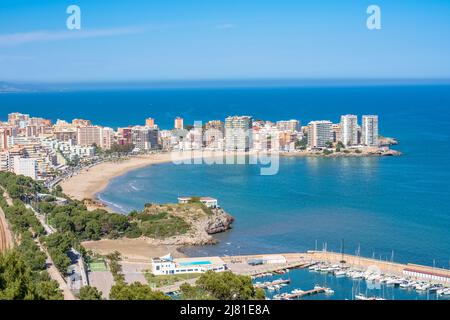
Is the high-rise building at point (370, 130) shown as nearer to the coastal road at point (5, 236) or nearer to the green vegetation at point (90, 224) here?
the green vegetation at point (90, 224)

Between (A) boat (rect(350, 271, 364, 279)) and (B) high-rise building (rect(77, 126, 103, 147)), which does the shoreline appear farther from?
(A) boat (rect(350, 271, 364, 279))

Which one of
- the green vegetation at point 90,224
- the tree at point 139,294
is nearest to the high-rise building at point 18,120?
the green vegetation at point 90,224

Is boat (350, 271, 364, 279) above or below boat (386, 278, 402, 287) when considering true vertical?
above

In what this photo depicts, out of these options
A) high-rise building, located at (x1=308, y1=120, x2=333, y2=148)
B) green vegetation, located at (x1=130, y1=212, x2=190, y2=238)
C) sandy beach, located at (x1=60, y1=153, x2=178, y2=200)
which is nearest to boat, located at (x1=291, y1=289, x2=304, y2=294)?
green vegetation, located at (x1=130, y1=212, x2=190, y2=238)

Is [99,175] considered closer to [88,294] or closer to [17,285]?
[88,294]
